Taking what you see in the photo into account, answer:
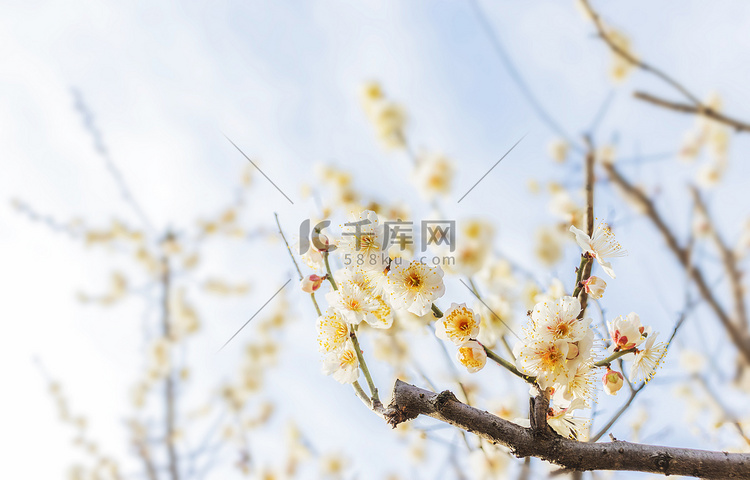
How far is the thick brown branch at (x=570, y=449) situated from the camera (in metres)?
0.63

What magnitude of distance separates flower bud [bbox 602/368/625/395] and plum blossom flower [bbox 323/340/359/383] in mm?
409

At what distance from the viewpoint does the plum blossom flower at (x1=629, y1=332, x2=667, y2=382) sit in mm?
722

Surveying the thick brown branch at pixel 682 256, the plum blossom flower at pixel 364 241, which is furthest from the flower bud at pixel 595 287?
the thick brown branch at pixel 682 256

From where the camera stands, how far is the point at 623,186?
2088 millimetres

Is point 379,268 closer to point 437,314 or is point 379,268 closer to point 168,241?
point 437,314

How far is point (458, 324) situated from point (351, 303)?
0.18 m

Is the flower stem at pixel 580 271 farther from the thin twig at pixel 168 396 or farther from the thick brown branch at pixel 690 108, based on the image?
the thin twig at pixel 168 396

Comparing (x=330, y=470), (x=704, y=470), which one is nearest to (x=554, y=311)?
(x=704, y=470)

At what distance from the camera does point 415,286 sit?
2.48 ft

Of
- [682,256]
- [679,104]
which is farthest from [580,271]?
[682,256]

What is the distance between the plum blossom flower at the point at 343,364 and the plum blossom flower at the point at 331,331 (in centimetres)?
1

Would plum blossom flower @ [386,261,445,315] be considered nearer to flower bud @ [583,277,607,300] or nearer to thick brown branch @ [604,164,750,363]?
flower bud @ [583,277,607,300]

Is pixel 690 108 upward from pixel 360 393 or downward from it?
upward

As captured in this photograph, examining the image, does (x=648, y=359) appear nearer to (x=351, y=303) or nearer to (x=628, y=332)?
(x=628, y=332)
